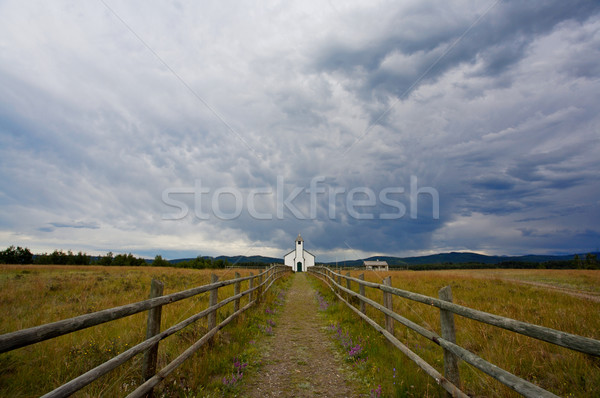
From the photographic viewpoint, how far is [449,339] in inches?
155

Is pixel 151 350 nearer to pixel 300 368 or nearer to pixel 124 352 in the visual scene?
pixel 124 352

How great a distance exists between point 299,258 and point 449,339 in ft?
272

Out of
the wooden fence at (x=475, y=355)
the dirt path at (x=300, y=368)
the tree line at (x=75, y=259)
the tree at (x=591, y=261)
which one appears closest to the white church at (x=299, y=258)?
the tree line at (x=75, y=259)

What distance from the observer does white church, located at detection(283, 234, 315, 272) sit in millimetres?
84375

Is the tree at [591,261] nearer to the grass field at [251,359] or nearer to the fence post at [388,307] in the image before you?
the grass field at [251,359]

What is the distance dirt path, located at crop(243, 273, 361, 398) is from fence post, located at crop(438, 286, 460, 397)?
153 cm

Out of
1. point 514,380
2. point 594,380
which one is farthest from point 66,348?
point 594,380

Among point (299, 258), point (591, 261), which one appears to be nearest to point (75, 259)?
point (299, 258)

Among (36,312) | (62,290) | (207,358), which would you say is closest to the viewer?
(207,358)

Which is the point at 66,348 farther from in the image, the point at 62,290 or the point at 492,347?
the point at 62,290

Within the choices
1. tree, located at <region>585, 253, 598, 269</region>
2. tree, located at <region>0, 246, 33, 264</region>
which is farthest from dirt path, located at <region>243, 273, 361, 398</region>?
tree, located at <region>0, 246, 33, 264</region>

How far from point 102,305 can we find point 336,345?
824 centimetres

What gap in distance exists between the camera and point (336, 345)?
7.24 m

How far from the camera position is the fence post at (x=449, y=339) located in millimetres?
3803
